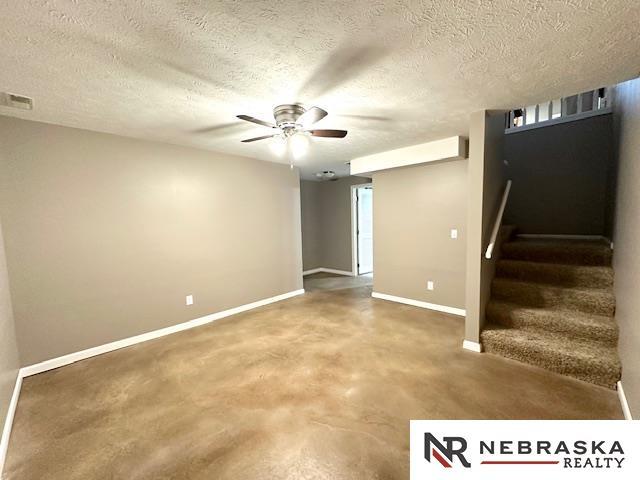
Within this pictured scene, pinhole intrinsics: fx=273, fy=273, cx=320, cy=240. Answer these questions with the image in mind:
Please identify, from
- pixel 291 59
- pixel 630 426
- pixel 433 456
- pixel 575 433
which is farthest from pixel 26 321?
pixel 630 426

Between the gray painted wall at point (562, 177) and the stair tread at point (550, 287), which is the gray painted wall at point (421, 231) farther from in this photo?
the gray painted wall at point (562, 177)

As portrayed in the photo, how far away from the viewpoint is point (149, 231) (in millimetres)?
3215

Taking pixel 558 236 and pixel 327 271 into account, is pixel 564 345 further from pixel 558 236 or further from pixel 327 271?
pixel 327 271

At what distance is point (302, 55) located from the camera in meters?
1.63

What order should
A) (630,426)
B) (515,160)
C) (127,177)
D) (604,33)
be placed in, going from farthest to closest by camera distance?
(515,160)
(127,177)
(604,33)
(630,426)

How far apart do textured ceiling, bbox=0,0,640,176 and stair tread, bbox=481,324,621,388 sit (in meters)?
2.12

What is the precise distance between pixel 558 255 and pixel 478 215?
4.58 feet

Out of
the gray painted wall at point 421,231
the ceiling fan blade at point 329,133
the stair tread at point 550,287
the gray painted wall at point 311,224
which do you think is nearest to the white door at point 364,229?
the gray painted wall at point 311,224

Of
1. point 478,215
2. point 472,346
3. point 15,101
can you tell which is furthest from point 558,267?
point 15,101

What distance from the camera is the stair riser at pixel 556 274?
9.07ft

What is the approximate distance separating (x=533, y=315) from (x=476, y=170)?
1539 millimetres

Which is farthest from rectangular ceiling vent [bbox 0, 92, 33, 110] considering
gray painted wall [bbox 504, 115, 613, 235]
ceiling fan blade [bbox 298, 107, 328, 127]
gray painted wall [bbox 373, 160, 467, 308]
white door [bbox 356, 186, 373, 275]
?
gray painted wall [bbox 504, 115, 613, 235]

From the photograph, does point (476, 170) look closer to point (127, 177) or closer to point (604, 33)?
point (604, 33)

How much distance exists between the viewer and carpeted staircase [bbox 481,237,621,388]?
228 cm
